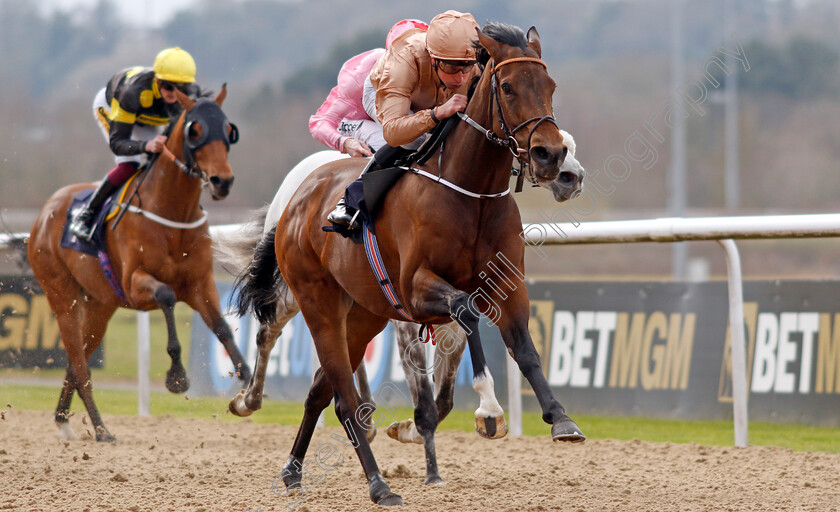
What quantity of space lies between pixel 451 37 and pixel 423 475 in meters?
2.28

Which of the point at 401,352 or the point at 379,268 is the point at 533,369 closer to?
the point at 379,268

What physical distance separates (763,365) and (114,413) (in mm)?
5147

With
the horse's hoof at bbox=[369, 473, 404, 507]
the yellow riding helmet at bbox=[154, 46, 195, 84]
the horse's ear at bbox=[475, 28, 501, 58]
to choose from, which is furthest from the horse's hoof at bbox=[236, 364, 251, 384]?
the horse's ear at bbox=[475, 28, 501, 58]

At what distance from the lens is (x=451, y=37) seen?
398 centimetres

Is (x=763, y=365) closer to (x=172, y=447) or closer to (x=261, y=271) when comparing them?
(x=261, y=271)

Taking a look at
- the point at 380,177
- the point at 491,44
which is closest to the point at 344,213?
the point at 380,177

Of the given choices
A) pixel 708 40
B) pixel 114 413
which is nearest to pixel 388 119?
pixel 114 413

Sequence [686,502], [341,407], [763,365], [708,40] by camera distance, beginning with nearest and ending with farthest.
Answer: [686,502]
[341,407]
[763,365]
[708,40]

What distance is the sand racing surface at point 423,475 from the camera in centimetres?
410

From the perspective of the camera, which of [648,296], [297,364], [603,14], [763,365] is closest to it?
[763,365]

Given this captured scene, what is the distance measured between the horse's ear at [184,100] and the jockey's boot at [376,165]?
108 inches

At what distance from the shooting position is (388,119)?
4039 mm

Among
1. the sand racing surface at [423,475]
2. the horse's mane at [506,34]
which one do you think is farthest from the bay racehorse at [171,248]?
the horse's mane at [506,34]

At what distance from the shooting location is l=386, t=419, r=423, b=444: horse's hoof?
5.12 m
